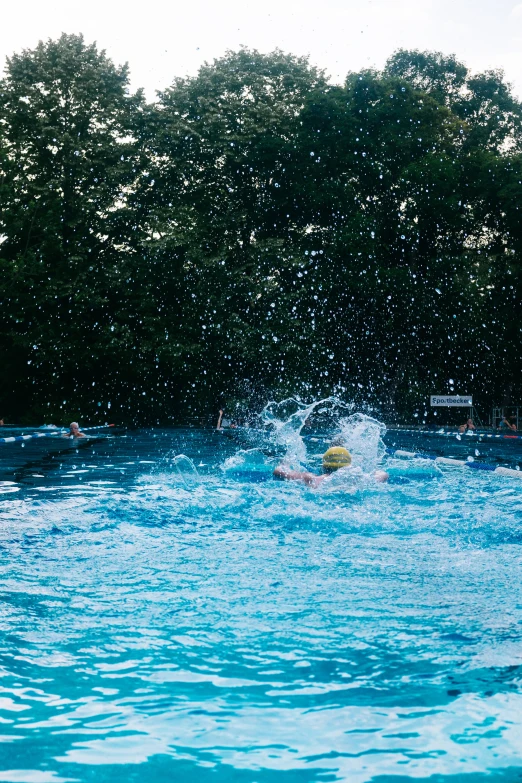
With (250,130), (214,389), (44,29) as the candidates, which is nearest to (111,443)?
(214,389)

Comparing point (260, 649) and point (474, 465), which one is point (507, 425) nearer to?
point (474, 465)

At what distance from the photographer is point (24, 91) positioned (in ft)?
103

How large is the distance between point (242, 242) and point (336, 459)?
23415 millimetres

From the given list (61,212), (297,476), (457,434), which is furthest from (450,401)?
(297,476)

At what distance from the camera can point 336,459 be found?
1047 centimetres

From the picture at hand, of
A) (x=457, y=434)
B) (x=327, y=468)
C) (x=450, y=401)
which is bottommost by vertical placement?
(x=457, y=434)

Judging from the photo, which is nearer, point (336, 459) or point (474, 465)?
point (336, 459)

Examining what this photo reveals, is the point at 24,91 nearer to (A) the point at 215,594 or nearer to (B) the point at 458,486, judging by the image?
(B) the point at 458,486

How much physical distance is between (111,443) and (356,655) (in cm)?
1789

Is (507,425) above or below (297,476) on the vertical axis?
below

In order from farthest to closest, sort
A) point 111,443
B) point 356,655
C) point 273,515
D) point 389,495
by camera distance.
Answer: point 111,443 < point 389,495 < point 273,515 < point 356,655

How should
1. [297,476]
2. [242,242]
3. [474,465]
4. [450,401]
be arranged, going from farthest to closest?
[242,242]
[450,401]
[474,465]
[297,476]

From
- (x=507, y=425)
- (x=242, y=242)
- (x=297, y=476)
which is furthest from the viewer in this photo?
(x=242, y=242)

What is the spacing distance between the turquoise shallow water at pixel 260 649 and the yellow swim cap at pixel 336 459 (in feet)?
7.58
